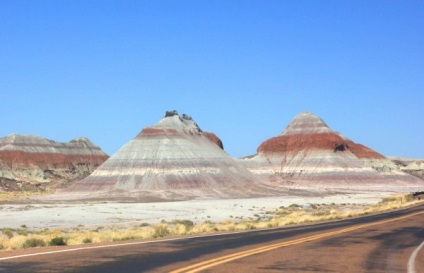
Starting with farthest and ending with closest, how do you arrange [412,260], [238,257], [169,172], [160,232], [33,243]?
[169,172], [160,232], [33,243], [412,260], [238,257]

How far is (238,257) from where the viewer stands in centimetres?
1343

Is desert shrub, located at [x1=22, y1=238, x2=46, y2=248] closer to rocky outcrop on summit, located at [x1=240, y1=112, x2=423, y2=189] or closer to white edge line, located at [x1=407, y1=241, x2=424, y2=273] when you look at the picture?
white edge line, located at [x1=407, y1=241, x2=424, y2=273]

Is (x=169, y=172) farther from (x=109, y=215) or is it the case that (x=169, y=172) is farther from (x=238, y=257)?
(x=238, y=257)

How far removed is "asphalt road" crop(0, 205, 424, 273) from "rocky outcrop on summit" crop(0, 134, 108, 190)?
5200 inches

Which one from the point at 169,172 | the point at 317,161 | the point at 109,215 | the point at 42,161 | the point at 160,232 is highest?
the point at 317,161

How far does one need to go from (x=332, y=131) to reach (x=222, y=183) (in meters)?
54.8

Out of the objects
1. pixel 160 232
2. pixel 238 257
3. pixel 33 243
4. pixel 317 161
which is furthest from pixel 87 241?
pixel 317 161

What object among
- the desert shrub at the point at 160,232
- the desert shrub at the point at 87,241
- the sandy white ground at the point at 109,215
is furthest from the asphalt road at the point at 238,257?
the sandy white ground at the point at 109,215

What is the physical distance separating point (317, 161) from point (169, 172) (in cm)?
4863

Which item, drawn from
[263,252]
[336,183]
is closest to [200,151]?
[336,183]

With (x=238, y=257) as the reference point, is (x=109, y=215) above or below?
below

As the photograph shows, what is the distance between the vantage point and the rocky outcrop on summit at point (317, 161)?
137875 millimetres

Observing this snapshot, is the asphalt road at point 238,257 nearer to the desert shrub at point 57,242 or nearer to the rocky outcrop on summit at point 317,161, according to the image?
the desert shrub at point 57,242

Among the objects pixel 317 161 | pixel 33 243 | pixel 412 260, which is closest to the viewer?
pixel 412 260
